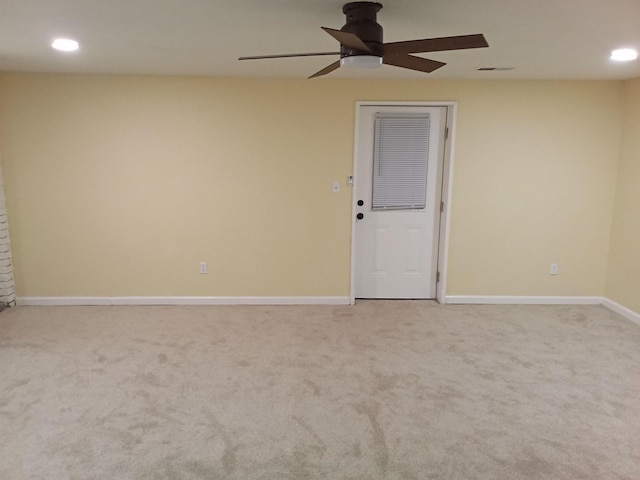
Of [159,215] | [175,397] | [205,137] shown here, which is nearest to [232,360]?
[175,397]

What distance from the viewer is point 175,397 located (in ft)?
9.29

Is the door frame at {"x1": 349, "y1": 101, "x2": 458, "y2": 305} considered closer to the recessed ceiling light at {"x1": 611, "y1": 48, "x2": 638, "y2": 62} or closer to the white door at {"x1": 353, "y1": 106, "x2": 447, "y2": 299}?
the white door at {"x1": 353, "y1": 106, "x2": 447, "y2": 299}

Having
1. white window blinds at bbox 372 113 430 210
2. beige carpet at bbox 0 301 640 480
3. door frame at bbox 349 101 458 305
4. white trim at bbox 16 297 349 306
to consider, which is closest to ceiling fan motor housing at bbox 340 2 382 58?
beige carpet at bbox 0 301 640 480

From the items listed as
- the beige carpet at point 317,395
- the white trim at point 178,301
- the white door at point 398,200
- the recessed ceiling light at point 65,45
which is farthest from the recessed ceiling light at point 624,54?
the recessed ceiling light at point 65,45

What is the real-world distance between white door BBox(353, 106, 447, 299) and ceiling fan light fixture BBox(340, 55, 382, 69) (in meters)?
2.16

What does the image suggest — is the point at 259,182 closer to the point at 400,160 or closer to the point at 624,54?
the point at 400,160

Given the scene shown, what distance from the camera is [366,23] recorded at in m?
2.11

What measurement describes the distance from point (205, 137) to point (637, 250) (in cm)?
408

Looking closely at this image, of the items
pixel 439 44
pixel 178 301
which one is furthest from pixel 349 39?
pixel 178 301

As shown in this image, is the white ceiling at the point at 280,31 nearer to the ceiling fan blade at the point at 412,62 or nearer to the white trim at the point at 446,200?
the ceiling fan blade at the point at 412,62

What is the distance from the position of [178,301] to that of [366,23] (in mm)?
3340

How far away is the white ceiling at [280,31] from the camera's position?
214 centimetres

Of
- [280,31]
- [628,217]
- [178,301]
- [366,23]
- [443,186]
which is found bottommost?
[178,301]

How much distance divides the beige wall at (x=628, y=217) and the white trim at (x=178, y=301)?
2.61m
